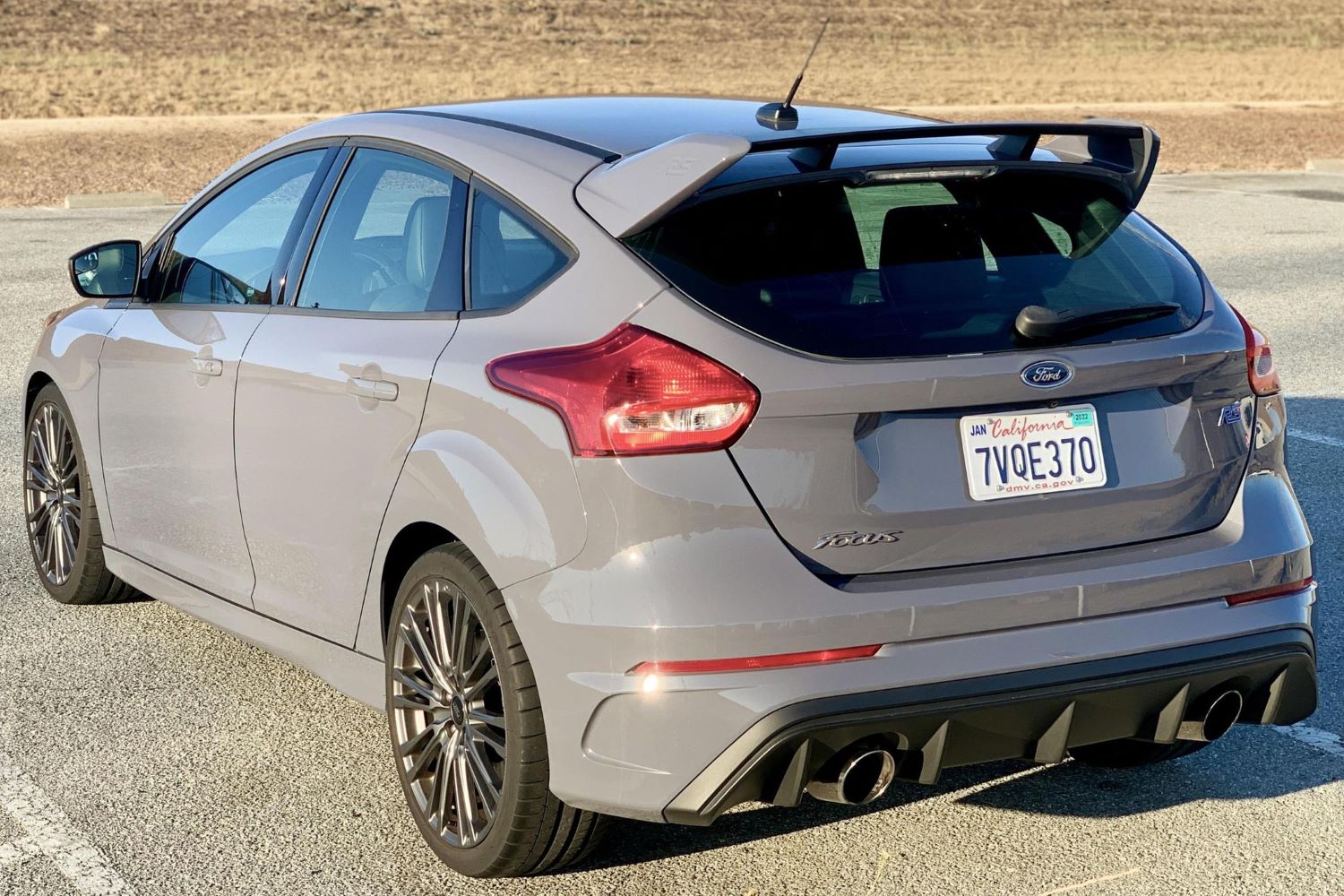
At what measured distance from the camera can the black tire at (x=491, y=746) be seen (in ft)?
11.6

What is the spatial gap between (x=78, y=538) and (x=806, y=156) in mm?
3258

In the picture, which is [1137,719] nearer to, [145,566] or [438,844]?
[438,844]

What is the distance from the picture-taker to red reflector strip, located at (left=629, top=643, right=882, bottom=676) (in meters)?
3.27

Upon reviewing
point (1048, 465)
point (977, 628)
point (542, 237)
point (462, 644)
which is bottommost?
point (462, 644)

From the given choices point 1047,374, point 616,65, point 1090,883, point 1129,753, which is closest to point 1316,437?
point 1129,753

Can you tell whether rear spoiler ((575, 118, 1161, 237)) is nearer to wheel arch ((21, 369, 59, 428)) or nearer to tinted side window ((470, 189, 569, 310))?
tinted side window ((470, 189, 569, 310))

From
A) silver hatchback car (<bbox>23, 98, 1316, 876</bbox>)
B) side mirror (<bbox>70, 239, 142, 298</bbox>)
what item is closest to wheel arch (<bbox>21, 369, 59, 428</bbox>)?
side mirror (<bbox>70, 239, 142, 298</bbox>)

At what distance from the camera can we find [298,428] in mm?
4246

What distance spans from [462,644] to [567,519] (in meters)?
0.55

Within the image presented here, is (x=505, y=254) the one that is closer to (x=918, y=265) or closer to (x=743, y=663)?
(x=918, y=265)

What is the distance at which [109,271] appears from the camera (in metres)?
5.30

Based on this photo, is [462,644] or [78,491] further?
[78,491]

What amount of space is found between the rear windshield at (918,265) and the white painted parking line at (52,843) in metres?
1.88

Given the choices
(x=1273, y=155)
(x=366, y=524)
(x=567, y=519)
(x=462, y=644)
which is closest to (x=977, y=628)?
(x=567, y=519)
